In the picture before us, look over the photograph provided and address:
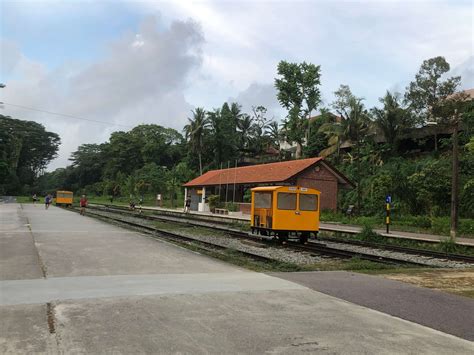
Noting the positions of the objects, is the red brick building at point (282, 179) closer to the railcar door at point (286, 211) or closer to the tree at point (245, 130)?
the railcar door at point (286, 211)

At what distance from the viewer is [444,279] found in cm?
1012

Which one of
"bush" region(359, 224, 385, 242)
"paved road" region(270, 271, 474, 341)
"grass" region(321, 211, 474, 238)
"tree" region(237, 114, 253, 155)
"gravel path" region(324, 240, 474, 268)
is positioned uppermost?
"tree" region(237, 114, 253, 155)

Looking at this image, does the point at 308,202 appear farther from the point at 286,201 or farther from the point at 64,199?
the point at 64,199

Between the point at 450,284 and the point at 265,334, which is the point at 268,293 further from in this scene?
the point at 450,284

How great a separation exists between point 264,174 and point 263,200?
27.0 meters

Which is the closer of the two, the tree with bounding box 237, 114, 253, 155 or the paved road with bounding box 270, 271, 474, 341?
the paved road with bounding box 270, 271, 474, 341

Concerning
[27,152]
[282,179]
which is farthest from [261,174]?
[27,152]

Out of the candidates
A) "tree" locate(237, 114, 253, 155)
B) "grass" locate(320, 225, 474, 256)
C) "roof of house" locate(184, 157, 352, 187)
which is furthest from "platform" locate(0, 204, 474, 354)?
"tree" locate(237, 114, 253, 155)

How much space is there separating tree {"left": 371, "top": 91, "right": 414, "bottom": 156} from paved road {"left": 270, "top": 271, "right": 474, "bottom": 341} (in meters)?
40.9

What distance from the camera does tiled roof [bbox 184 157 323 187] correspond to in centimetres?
4153

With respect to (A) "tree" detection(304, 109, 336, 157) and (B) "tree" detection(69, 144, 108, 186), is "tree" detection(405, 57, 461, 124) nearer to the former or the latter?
(A) "tree" detection(304, 109, 336, 157)

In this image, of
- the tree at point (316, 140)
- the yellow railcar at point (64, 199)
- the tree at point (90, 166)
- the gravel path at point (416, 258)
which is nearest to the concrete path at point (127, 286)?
the gravel path at point (416, 258)

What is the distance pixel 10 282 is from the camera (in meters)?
8.16

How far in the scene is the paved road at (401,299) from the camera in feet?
20.6
